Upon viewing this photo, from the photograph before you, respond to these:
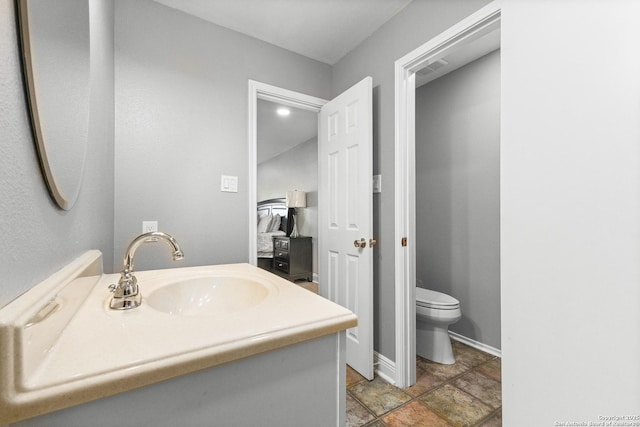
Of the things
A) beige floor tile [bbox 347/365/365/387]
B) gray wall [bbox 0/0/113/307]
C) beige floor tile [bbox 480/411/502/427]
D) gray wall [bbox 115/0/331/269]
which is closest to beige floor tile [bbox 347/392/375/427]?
beige floor tile [bbox 347/365/365/387]

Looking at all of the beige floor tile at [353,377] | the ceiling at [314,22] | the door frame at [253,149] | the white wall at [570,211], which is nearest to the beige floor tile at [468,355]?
the beige floor tile at [353,377]

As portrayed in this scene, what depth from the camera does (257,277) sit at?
124cm

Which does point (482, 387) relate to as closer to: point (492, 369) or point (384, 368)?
point (492, 369)

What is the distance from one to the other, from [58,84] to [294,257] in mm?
4033

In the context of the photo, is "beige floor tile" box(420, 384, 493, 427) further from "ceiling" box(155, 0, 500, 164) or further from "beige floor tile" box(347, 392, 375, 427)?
"ceiling" box(155, 0, 500, 164)

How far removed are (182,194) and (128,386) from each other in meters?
1.48

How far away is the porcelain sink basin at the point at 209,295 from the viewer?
109cm

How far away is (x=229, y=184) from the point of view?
1.93m

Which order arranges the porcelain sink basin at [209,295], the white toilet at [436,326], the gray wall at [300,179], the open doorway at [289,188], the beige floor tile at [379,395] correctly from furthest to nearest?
the gray wall at [300,179] < the open doorway at [289,188] < the white toilet at [436,326] < the beige floor tile at [379,395] < the porcelain sink basin at [209,295]

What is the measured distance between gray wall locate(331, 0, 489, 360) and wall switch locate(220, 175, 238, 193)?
3.37 ft

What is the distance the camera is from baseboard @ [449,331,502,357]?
220cm

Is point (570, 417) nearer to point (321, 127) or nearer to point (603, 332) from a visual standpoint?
point (603, 332)

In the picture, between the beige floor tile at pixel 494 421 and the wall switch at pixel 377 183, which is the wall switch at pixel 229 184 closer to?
the wall switch at pixel 377 183

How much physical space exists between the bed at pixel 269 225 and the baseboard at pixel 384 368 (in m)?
3.33
